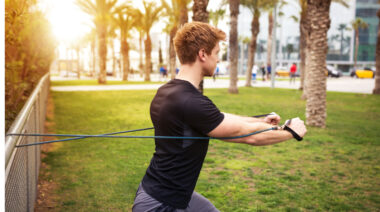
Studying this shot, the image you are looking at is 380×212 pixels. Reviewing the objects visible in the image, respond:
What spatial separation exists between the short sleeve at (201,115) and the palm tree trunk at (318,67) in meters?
9.39

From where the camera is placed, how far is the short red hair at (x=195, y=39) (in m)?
2.03

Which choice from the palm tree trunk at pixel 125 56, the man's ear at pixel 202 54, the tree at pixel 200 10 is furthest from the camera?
the palm tree trunk at pixel 125 56

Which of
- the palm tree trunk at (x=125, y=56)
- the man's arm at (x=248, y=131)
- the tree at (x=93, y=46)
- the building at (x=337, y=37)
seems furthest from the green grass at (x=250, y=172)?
the building at (x=337, y=37)

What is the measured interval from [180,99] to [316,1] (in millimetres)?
10165

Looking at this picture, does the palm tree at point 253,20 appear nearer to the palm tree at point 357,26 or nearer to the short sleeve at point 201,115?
the short sleeve at point 201,115

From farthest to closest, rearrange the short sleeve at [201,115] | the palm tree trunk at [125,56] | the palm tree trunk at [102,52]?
the palm tree trunk at [125,56], the palm tree trunk at [102,52], the short sleeve at [201,115]

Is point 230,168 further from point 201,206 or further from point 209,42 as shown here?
point 209,42

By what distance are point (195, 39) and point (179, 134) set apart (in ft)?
1.69

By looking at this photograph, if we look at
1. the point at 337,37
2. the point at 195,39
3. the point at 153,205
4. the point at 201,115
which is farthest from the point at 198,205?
the point at 337,37

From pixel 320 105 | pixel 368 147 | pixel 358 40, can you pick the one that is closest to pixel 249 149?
pixel 368 147

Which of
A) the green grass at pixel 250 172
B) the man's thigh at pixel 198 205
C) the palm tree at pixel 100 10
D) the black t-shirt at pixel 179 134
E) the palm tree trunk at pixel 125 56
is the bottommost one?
the green grass at pixel 250 172

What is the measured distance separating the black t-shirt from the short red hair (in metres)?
0.16

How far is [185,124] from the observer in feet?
→ 6.57

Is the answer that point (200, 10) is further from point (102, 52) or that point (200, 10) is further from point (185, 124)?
point (102, 52)
